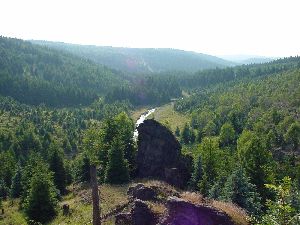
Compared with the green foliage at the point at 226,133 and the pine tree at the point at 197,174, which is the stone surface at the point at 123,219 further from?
the green foliage at the point at 226,133

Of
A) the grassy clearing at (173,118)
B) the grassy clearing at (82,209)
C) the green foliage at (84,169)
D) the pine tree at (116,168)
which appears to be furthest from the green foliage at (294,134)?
the grassy clearing at (82,209)

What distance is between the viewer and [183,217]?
25906mm

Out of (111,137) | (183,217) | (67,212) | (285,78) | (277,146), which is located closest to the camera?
(183,217)

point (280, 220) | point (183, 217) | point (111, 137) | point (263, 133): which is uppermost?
point (280, 220)

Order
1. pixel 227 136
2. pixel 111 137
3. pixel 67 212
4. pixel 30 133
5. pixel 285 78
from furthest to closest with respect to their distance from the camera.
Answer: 1. pixel 285 78
2. pixel 30 133
3. pixel 227 136
4. pixel 111 137
5. pixel 67 212

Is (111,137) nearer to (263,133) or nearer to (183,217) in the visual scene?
(183,217)

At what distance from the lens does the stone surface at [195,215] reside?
25719mm

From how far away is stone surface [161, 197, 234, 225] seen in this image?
25.7 metres

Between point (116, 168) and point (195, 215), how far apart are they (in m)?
30.4

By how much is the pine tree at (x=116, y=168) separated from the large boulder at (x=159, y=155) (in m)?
3.28

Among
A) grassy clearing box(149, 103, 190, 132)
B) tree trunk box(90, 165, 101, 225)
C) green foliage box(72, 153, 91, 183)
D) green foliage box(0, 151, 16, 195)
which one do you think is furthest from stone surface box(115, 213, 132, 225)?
grassy clearing box(149, 103, 190, 132)

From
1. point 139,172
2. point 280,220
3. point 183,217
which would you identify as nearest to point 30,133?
point 139,172

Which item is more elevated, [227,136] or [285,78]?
[285,78]

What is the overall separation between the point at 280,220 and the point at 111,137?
5111cm
